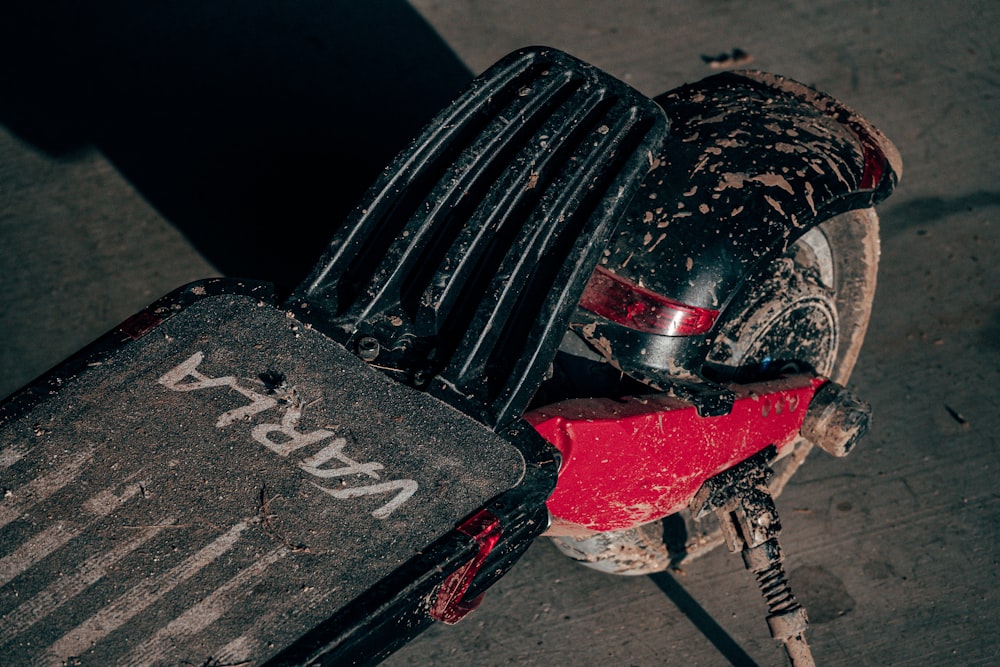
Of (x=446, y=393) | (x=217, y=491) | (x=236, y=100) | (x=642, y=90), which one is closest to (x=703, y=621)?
(x=446, y=393)

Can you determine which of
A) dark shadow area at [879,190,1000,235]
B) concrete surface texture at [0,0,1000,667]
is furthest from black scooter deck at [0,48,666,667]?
dark shadow area at [879,190,1000,235]

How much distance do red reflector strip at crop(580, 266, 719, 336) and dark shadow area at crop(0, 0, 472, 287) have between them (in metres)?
1.54

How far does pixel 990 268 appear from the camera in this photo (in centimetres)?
366

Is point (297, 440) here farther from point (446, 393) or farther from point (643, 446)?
point (643, 446)

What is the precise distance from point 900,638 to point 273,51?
3.55 m

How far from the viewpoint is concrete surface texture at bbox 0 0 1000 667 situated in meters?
3.00

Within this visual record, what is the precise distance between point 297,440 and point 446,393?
1.20 ft

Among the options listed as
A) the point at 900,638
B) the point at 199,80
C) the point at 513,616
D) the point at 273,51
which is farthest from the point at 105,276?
the point at 900,638

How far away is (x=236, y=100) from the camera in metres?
4.15

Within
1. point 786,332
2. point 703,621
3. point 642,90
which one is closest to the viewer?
point 786,332

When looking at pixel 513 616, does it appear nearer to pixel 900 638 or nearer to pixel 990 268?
pixel 900 638

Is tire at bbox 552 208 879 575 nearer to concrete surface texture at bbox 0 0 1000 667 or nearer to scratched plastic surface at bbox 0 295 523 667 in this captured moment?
concrete surface texture at bbox 0 0 1000 667

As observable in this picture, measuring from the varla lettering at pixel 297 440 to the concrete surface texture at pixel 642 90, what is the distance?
1.10 metres

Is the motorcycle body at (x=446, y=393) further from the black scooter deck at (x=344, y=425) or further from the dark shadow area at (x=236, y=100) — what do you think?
the dark shadow area at (x=236, y=100)
